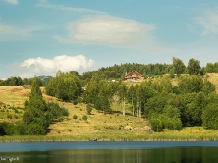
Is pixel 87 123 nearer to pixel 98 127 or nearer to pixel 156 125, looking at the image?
pixel 98 127

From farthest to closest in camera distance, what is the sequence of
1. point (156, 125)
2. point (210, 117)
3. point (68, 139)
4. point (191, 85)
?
point (191, 85)
point (210, 117)
point (156, 125)
point (68, 139)

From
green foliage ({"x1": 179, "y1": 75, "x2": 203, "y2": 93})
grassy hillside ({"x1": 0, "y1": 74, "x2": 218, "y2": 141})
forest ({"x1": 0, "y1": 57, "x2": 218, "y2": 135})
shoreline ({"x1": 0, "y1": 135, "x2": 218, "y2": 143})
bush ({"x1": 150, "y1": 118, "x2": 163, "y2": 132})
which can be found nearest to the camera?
shoreline ({"x1": 0, "y1": 135, "x2": 218, "y2": 143})

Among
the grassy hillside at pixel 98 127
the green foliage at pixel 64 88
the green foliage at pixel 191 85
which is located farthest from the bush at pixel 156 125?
the green foliage at pixel 191 85

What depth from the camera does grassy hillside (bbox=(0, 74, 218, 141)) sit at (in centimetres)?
11631

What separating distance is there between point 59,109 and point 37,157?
264 ft

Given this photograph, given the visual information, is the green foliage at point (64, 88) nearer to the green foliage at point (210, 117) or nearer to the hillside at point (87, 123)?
the hillside at point (87, 123)

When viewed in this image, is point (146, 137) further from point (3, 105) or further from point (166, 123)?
point (3, 105)

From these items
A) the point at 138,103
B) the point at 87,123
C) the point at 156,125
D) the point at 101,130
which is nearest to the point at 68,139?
the point at 101,130

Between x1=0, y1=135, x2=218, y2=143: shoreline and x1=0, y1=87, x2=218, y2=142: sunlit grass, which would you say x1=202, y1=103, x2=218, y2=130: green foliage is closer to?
x1=0, y1=87, x2=218, y2=142: sunlit grass

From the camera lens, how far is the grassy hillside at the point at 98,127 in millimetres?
116312

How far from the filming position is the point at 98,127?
5502 inches

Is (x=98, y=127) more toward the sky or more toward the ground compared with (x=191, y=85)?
more toward the ground

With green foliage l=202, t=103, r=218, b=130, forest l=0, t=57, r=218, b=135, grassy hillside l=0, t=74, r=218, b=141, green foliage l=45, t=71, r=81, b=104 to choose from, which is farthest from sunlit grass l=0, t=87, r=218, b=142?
green foliage l=45, t=71, r=81, b=104

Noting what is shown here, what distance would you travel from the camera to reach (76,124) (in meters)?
143
